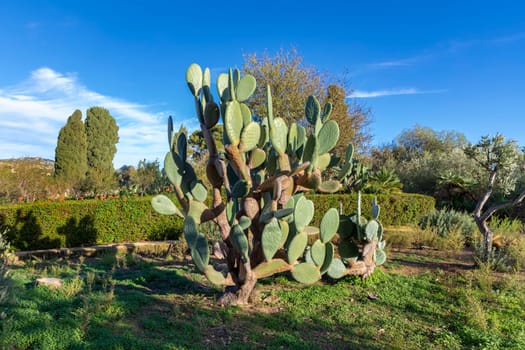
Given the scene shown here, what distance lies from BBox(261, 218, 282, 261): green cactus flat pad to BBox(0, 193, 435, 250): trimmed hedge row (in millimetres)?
4814

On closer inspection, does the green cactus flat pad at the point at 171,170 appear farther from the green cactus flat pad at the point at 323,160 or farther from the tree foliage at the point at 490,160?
the tree foliage at the point at 490,160

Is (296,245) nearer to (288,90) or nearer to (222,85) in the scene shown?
(222,85)

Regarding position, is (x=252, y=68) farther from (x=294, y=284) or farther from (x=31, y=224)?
(x=294, y=284)

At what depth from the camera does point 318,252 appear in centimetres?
305

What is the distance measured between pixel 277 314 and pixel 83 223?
16.9 ft

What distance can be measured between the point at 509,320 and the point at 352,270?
1.43 m

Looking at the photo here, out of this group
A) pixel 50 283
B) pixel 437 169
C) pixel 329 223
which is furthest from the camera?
pixel 437 169

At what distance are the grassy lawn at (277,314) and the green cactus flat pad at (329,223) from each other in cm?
71

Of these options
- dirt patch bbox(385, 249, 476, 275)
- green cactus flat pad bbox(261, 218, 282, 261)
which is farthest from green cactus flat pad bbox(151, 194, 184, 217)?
dirt patch bbox(385, 249, 476, 275)

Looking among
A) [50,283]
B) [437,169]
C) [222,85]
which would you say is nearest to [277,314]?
[222,85]

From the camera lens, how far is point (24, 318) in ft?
8.64

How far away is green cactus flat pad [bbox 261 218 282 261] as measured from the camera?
9.12 feet

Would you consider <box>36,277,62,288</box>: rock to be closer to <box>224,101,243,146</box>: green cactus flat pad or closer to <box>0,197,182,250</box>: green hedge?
<box>224,101,243,146</box>: green cactus flat pad

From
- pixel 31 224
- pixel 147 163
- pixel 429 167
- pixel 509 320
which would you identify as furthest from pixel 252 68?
pixel 509 320
